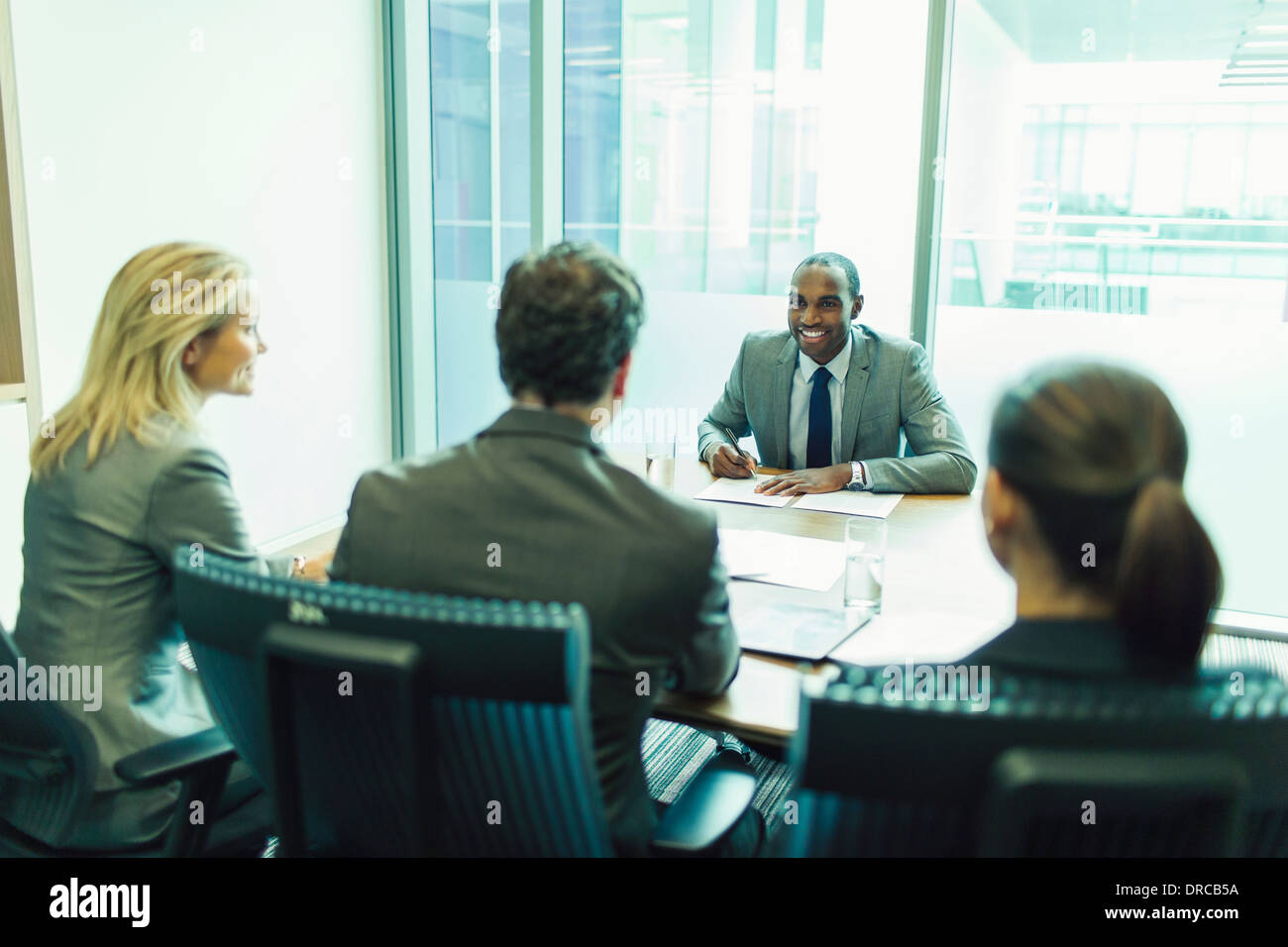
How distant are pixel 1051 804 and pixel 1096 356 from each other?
51 cm

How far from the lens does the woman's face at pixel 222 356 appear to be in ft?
5.51

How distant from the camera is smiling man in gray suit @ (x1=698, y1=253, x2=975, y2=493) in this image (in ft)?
9.27

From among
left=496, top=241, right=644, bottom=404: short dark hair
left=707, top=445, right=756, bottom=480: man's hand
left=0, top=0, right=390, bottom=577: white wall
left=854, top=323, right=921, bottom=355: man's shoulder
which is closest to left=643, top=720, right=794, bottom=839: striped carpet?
left=707, top=445, right=756, bottom=480: man's hand

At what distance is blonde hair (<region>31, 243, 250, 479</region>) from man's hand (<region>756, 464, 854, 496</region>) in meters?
1.34

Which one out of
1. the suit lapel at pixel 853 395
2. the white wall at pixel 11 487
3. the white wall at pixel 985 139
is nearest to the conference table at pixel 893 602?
the suit lapel at pixel 853 395

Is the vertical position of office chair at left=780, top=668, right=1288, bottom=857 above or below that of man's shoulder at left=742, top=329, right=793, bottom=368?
below

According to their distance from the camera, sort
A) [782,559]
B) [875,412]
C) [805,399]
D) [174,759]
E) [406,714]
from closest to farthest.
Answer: [406,714] → [174,759] → [782,559] → [875,412] → [805,399]

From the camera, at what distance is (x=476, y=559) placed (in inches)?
49.7

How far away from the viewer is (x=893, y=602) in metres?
1.79

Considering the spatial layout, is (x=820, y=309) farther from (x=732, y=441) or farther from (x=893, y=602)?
(x=893, y=602)

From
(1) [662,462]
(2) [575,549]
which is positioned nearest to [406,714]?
(2) [575,549]

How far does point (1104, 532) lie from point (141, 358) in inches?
53.3

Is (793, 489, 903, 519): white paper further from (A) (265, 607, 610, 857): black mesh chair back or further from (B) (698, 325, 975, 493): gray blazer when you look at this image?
(A) (265, 607, 610, 857): black mesh chair back
